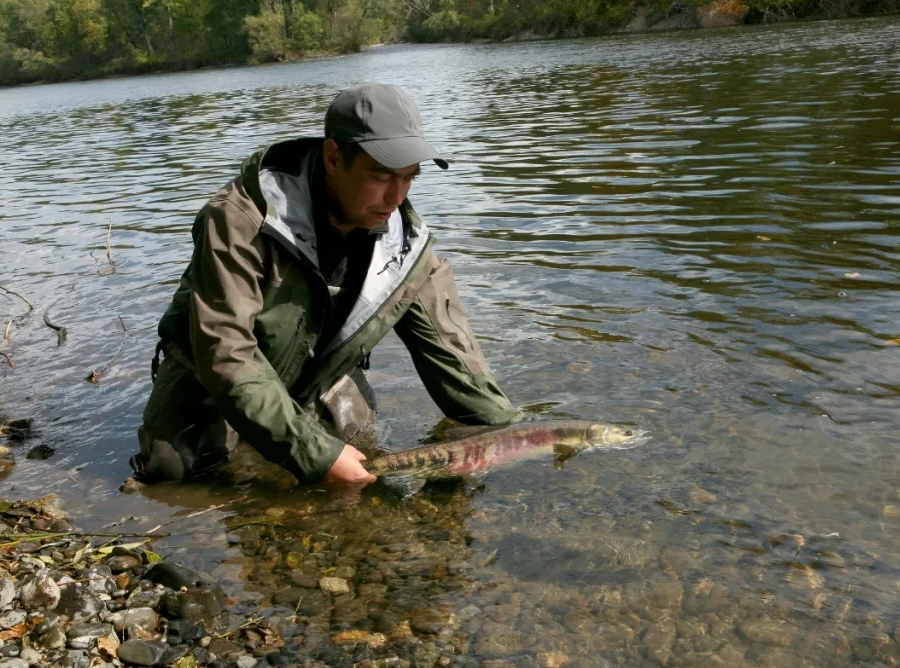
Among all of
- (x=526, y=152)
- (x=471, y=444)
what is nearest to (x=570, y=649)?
(x=471, y=444)

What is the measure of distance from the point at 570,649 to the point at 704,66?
92.6ft

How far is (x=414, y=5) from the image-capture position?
118875 mm

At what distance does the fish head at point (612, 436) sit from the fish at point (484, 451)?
0.01m

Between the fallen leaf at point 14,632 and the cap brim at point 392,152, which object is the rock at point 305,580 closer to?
the fallen leaf at point 14,632

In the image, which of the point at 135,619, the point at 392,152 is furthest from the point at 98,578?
the point at 392,152

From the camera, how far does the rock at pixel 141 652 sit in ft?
11.3

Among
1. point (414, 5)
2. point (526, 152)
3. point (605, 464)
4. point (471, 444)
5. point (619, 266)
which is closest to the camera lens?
point (471, 444)

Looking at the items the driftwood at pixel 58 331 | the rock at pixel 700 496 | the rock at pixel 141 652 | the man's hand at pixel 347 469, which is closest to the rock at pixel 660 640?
the rock at pixel 700 496

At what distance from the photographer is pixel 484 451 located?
16.2 ft

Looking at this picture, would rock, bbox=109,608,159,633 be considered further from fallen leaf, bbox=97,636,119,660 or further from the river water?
the river water

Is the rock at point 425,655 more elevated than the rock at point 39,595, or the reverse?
the rock at point 39,595

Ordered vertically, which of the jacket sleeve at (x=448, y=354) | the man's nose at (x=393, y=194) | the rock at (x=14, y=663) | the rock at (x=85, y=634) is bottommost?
the rock at (x=85, y=634)

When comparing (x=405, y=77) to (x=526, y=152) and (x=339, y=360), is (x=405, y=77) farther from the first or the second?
(x=339, y=360)

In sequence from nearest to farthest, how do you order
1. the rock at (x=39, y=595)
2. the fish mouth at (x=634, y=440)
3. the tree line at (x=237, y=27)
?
the rock at (x=39, y=595)
the fish mouth at (x=634, y=440)
the tree line at (x=237, y=27)
